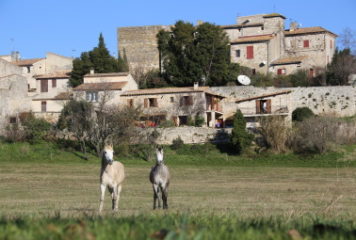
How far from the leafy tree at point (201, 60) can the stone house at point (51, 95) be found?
42.1 feet

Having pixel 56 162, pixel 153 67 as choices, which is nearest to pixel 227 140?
pixel 56 162

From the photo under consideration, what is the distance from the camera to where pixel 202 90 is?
245 ft

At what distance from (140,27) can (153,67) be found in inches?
294

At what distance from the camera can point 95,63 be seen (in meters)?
88.4

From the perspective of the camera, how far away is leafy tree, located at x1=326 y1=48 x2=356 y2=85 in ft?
262

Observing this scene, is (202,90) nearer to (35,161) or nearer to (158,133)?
(158,133)

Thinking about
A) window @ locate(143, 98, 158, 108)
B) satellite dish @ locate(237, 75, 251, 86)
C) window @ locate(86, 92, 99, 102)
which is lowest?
window @ locate(143, 98, 158, 108)

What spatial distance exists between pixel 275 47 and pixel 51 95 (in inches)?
1150

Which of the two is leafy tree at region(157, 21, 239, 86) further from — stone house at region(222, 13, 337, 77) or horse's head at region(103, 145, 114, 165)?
horse's head at region(103, 145, 114, 165)

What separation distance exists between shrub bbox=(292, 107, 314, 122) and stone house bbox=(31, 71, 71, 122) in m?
24.7

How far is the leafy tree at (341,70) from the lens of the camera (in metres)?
80.0

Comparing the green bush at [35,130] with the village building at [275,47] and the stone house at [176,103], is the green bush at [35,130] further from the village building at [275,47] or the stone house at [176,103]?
the village building at [275,47]

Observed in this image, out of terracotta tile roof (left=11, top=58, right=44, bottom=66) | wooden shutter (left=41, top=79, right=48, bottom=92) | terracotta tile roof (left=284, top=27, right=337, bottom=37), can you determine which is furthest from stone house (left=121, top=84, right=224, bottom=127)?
terracotta tile roof (left=11, top=58, right=44, bottom=66)

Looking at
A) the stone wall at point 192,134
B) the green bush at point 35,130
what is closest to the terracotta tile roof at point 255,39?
the stone wall at point 192,134
